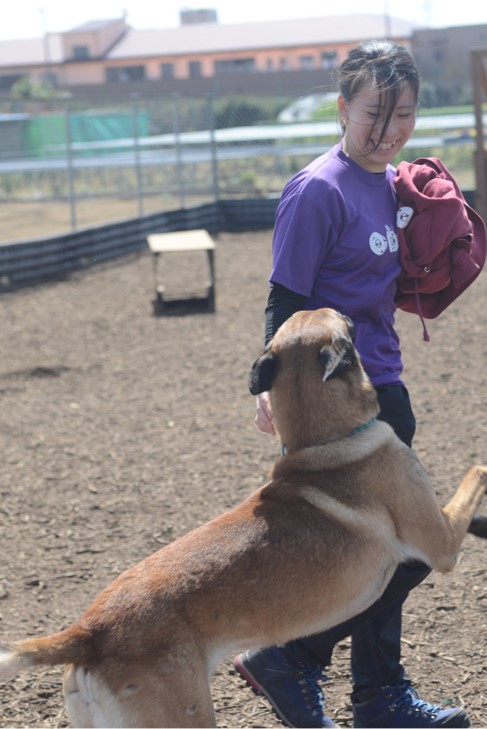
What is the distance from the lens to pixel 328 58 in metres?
70.4

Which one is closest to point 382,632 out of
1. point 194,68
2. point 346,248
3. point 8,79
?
point 346,248

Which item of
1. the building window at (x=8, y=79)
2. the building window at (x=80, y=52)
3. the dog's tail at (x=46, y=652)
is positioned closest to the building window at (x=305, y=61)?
the building window at (x=80, y=52)

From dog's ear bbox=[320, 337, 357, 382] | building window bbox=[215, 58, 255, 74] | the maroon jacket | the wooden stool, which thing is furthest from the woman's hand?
building window bbox=[215, 58, 255, 74]

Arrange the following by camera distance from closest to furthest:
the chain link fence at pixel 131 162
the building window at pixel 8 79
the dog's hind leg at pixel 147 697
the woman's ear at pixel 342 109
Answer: the dog's hind leg at pixel 147 697 → the woman's ear at pixel 342 109 → the chain link fence at pixel 131 162 → the building window at pixel 8 79

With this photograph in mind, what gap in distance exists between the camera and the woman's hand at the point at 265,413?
3.05 m

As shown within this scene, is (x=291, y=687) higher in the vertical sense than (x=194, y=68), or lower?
lower

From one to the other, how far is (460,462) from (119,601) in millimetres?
3463

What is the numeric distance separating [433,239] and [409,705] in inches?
58.5

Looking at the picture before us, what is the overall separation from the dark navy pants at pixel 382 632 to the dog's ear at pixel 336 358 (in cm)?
35

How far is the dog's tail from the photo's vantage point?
2.51m

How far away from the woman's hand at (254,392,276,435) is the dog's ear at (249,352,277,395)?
110mm

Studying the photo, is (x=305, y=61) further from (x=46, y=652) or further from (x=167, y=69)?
(x=46, y=652)

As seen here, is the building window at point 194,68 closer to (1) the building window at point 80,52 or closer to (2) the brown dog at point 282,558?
(1) the building window at point 80,52

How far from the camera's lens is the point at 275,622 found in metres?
2.71
